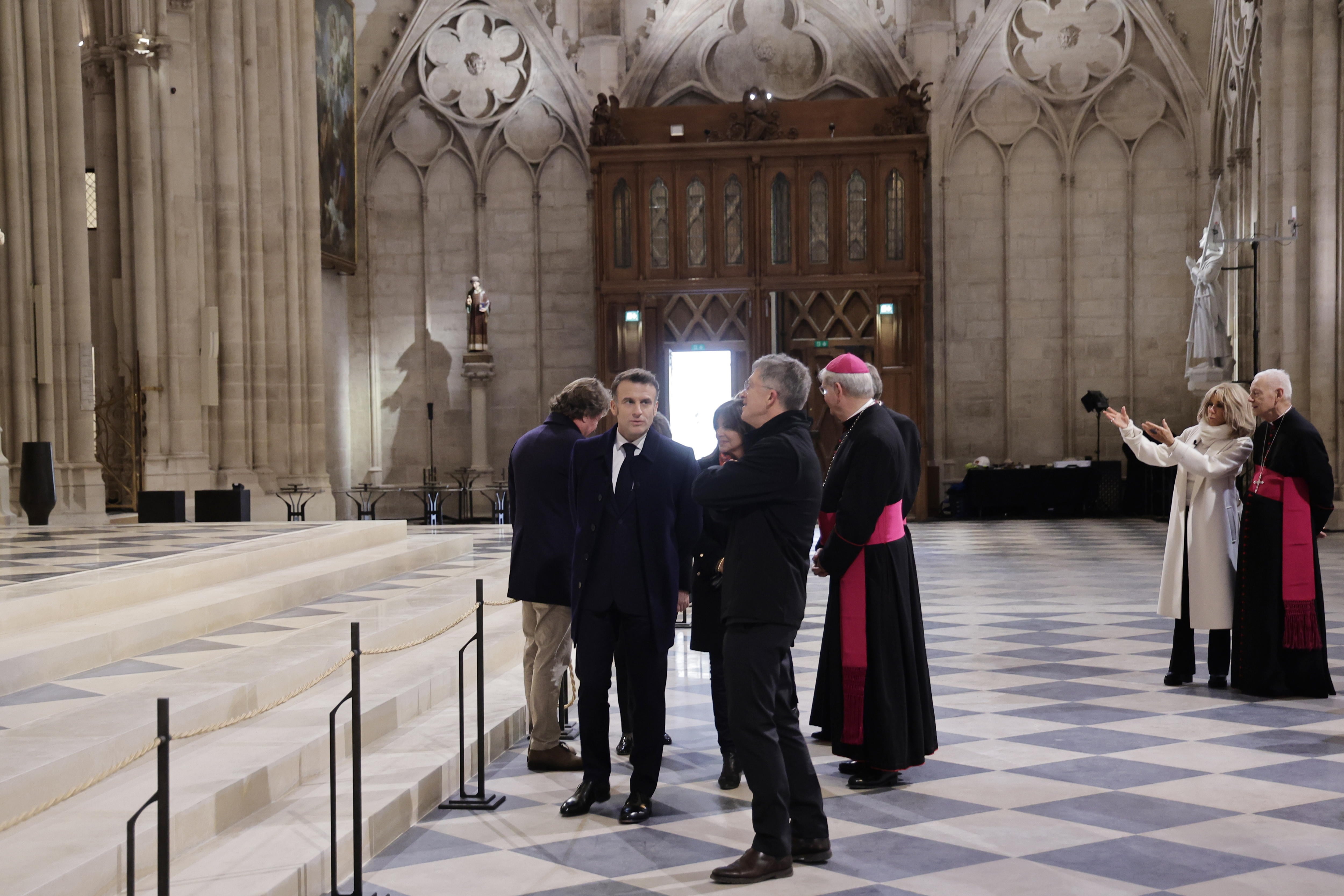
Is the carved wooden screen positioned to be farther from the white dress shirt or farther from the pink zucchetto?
the white dress shirt

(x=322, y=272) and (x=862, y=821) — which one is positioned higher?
(x=322, y=272)

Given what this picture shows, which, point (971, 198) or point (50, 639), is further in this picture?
point (971, 198)

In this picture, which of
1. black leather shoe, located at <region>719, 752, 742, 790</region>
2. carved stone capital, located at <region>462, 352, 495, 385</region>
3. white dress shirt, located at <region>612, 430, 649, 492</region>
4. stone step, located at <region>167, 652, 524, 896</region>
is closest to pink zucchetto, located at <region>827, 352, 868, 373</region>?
white dress shirt, located at <region>612, 430, 649, 492</region>

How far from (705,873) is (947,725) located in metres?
2.15

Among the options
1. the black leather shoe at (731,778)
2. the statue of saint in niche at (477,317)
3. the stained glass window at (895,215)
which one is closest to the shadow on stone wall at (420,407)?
the statue of saint in niche at (477,317)

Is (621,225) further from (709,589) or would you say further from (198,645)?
(709,589)

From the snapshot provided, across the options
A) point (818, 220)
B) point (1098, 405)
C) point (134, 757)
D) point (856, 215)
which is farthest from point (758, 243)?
Answer: point (134, 757)

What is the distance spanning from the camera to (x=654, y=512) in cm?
427

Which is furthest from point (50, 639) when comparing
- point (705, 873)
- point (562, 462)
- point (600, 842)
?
point (705, 873)

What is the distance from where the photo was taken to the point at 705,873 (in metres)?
3.66

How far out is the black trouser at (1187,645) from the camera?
6.18m

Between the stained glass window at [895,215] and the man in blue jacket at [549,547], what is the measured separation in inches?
573

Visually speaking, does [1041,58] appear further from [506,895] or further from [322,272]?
[506,895]

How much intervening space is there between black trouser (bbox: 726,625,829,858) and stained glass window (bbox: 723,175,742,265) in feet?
51.6
